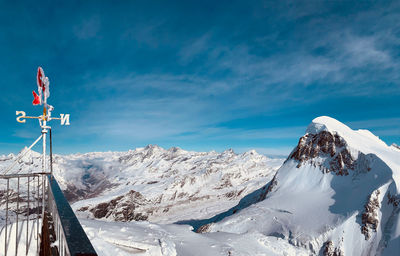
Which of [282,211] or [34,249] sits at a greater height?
[34,249]

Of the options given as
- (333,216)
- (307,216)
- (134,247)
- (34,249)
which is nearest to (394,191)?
(333,216)

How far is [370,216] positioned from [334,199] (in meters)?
8.99

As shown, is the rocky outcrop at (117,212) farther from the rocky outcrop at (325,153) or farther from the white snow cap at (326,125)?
the white snow cap at (326,125)

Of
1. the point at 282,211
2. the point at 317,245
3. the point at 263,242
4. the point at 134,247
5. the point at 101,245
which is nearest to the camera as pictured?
the point at 101,245

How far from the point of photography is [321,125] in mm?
66875

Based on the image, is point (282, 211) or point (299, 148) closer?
point (282, 211)

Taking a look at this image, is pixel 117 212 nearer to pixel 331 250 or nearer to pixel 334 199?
pixel 334 199

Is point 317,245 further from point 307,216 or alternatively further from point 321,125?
point 321,125

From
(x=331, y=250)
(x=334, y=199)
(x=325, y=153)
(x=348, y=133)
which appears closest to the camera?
(x=331, y=250)

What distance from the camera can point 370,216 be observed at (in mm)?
40438

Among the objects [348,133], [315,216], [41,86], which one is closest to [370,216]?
[315,216]

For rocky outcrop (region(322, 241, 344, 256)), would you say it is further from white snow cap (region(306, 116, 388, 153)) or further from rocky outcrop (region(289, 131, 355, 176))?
white snow cap (region(306, 116, 388, 153))

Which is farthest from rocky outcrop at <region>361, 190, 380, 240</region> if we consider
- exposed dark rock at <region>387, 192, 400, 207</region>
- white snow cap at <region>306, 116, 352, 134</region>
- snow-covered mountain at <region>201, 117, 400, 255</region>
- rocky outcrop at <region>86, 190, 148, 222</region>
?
rocky outcrop at <region>86, 190, 148, 222</region>

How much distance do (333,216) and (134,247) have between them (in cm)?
4356
